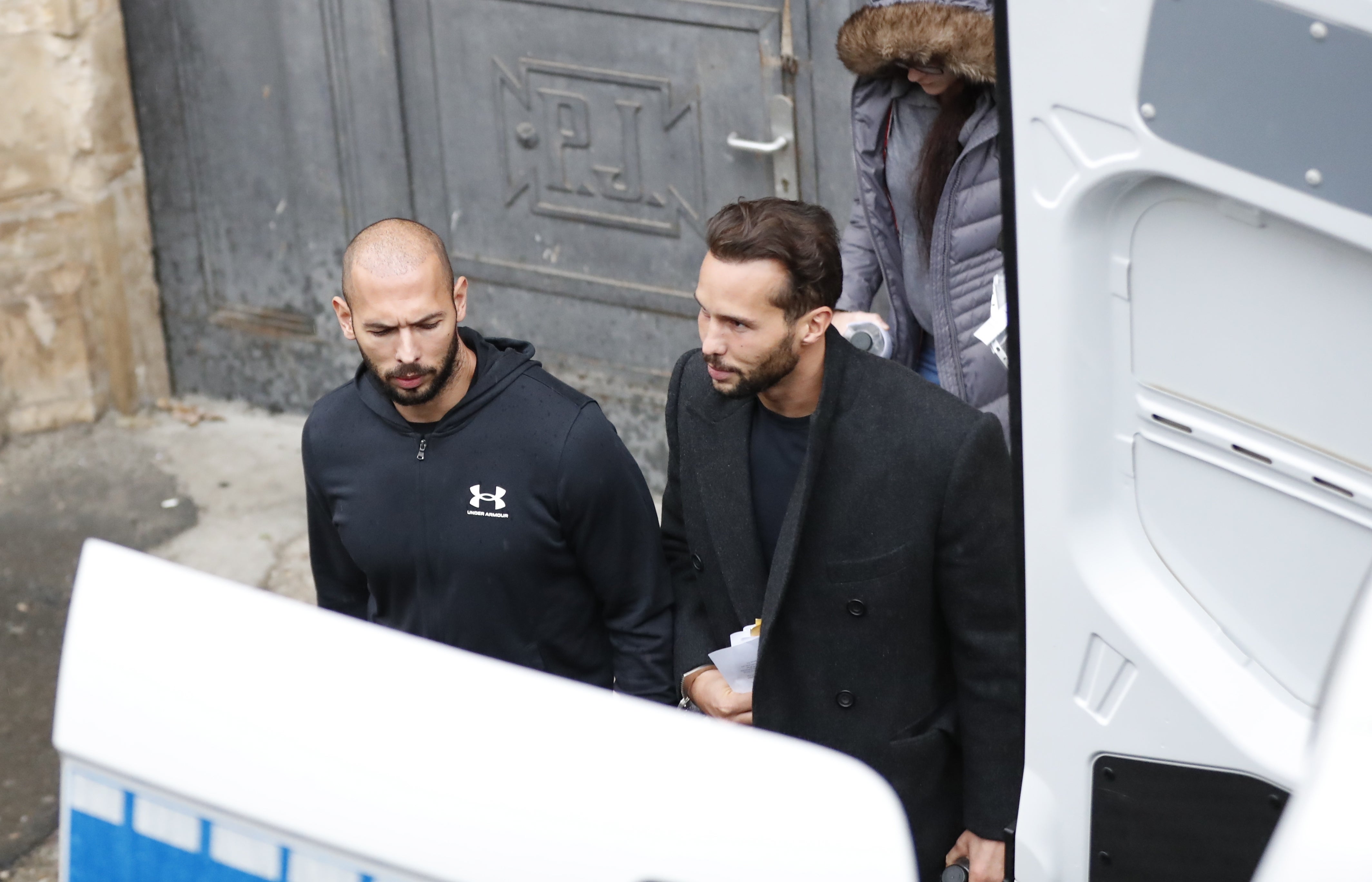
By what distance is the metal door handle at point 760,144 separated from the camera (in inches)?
183

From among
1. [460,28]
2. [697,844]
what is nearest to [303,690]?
[697,844]

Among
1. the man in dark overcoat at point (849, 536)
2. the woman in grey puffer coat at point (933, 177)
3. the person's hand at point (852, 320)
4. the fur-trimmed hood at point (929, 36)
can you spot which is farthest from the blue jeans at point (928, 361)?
the man in dark overcoat at point (849, 536)

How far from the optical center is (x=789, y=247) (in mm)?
2580

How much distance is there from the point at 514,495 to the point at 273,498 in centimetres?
299

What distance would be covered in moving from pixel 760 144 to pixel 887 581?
2.37 metres

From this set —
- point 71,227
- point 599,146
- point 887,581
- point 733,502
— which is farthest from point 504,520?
point 71,227

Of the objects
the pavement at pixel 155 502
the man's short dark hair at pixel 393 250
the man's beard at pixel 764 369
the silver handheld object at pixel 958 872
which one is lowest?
the pavement at pixel 155 502

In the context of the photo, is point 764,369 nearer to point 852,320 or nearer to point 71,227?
point 852,320

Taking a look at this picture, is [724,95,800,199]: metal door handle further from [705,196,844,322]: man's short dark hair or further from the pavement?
[705,196,844,322]: man's short dark hair

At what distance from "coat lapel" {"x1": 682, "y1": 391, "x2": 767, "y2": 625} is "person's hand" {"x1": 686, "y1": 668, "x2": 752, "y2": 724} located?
127mm

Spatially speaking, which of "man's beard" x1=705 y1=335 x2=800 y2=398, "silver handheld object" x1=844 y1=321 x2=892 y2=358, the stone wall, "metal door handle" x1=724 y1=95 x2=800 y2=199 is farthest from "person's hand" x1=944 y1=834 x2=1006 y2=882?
the stone wall

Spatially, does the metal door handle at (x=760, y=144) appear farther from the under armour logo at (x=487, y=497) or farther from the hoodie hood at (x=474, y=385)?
the under armour logo at (x=487, y=497)

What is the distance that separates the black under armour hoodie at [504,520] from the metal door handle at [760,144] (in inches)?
75.1

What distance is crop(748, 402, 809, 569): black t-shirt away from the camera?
2674 mm
